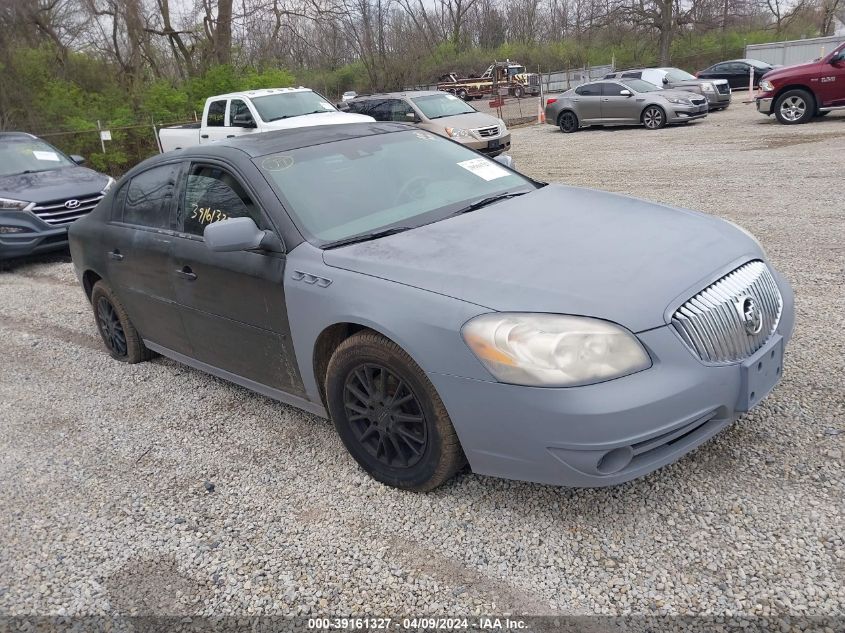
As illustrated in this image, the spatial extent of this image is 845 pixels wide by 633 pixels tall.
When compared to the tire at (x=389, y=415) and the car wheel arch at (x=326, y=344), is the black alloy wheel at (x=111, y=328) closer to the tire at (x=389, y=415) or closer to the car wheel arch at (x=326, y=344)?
the car wheel arch at (x=326, y=344)

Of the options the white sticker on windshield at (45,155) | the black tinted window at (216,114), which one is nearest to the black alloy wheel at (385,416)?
the white sticker on windshield at (45,155)

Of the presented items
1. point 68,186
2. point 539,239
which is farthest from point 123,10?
point 539,239

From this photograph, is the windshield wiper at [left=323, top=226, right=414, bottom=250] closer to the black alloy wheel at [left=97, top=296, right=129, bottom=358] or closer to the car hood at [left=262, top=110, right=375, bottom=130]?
the black alloy wheel at [left=97, top=296, right=129, bottom=358]

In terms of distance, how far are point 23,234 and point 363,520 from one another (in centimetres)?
770

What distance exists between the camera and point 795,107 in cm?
1509

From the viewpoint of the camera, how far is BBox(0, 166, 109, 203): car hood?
9.00 meters

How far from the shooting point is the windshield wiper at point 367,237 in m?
3.33

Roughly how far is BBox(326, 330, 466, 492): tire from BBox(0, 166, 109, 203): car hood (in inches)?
295

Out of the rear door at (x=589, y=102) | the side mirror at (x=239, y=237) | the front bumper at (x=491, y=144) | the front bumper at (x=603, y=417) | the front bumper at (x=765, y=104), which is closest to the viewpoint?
the front bumper at (x=603, y=417)

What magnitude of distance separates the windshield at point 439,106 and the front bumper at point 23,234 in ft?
26.5

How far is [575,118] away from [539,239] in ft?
57.2

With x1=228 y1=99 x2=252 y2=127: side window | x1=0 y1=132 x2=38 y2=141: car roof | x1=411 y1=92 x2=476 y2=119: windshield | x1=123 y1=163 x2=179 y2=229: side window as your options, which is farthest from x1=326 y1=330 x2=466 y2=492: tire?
x1=411 y1=92 x2=476 y2=119: windshield

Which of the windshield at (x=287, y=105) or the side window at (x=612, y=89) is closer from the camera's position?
the windshield at (x=287, y=105)

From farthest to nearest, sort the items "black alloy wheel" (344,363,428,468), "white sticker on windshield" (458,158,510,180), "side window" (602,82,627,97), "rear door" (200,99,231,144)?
1. "side window" (602,82,627,97)
2. "rear door" (200,99,231,144)
3. "white sticker on windshield" (458,158,510,180)
4. "black alloy wheel" (344,363,428,468)
